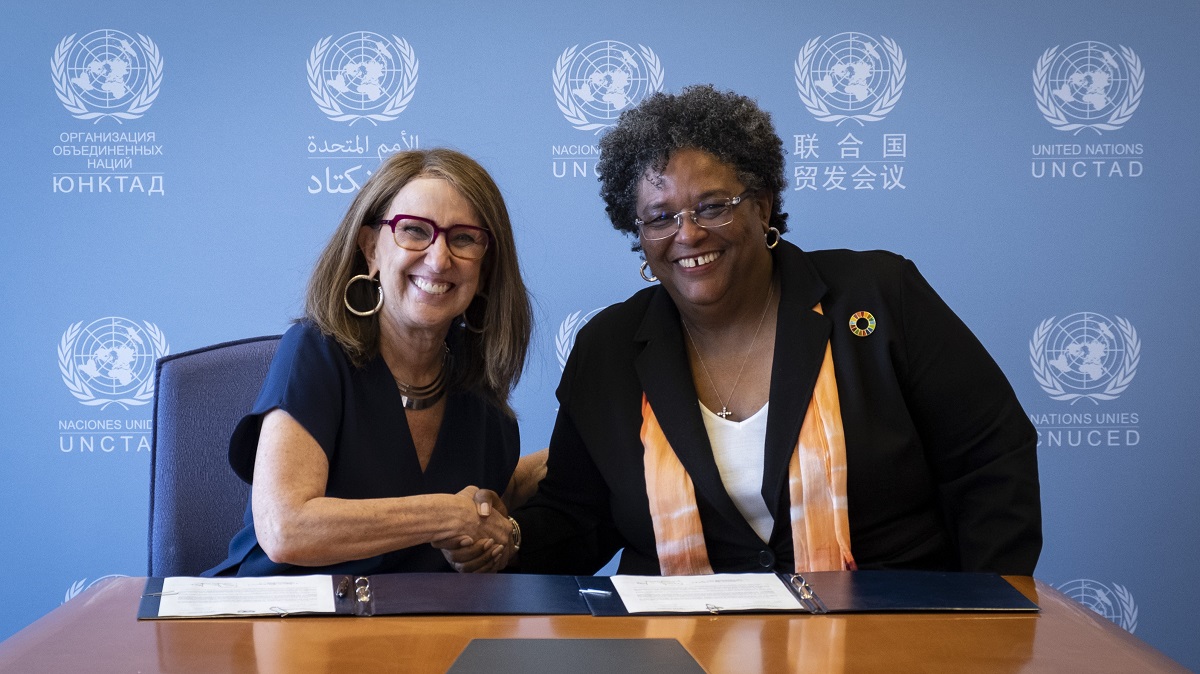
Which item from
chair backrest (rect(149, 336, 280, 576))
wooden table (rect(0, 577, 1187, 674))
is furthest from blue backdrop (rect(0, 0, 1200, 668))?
wooden table (rect(0, 577, 1187, 674))

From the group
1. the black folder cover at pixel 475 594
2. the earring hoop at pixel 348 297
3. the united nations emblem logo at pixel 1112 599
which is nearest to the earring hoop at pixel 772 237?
the earring hoop at pixel 348 297

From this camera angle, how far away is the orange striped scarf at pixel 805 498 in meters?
1.97

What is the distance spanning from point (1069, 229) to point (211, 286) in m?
2.48

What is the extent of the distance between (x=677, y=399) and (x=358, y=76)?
1.58m

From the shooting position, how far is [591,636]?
1.32 metres

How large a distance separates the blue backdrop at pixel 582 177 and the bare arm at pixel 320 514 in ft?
4.20

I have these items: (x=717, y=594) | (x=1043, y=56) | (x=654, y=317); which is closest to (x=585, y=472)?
(x=654, y=317)

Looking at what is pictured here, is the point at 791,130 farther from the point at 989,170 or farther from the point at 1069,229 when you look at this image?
the point at 1069,229

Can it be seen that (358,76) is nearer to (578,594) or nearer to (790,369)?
(790,369)

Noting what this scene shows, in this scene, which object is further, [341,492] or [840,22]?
[840,22]

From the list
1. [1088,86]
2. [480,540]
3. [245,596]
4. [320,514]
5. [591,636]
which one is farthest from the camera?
[1088,86]

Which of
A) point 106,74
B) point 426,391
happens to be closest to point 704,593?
point 426,391

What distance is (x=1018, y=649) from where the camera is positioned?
130cm

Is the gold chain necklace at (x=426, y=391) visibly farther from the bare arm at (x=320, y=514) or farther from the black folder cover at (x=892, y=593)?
the black folder cover at (x=892, y=593)
